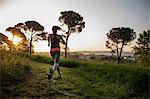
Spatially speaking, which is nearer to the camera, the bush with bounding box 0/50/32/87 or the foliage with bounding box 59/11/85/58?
the bush with bounding box 0/50/32/87

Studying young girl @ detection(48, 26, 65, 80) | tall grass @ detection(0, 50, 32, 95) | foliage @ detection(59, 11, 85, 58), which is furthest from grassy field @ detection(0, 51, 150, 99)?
foliage @ detection(59, 11, 85, 58)

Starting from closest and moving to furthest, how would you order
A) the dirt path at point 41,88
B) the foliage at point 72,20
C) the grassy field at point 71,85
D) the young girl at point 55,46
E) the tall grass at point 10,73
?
the dirt path at point 41,88 < the grassy field at point 71,85 < the tall grass at point 10,73 < the young girl at point 55,46 < the foliage at point 72,20

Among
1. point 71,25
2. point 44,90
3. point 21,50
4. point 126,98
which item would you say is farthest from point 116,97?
point 71,25

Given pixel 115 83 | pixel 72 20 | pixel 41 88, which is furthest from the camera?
pixel 72 20

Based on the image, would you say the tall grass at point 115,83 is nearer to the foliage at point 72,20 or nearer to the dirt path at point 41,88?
the dirt path at point 41,88

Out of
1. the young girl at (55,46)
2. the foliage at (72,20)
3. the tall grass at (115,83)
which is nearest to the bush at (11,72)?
the young girl at (55,46)

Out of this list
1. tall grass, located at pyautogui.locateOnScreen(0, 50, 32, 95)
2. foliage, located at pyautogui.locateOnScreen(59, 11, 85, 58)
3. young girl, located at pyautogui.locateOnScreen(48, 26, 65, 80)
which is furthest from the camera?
foliage, located at pyautogui.locateOnScreen(59, 11, 85, 58)

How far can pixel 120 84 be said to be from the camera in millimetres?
9367

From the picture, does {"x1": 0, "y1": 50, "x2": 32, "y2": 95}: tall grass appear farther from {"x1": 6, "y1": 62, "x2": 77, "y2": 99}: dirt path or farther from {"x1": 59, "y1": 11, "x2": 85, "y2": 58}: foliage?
{"x1": 59, "y1": 11, "x2": 85, "y2": 58}: foliage

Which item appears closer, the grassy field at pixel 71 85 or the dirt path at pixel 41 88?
the dirt path at pixel 41 88

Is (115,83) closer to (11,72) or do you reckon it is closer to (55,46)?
(55,46)

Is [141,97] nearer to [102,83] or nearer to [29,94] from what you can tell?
[102,83]

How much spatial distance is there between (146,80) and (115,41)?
40.0m

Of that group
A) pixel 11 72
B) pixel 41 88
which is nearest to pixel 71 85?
pixel 41 88
